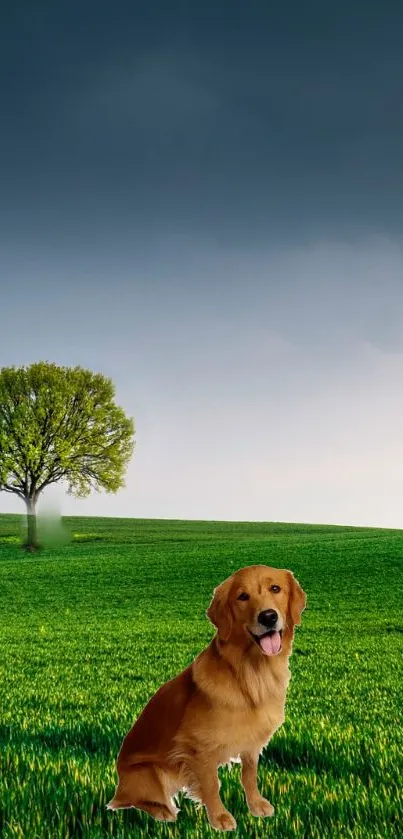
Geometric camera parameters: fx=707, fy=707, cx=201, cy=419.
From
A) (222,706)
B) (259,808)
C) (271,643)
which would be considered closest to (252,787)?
(259,808)

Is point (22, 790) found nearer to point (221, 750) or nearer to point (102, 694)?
point (221, 750)

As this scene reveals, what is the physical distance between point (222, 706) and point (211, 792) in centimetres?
43

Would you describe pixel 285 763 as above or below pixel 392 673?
above

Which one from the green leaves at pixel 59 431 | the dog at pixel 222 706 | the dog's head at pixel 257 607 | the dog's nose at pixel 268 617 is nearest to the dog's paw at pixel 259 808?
the dog at pixel 222 706

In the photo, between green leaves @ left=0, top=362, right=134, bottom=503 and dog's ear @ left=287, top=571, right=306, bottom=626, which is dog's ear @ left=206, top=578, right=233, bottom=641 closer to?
dog's ear @ left=287, top=571, right=306, bottom=626

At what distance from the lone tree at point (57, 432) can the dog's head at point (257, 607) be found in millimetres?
54643

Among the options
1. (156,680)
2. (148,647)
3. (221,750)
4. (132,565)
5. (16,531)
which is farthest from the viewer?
(16,531)

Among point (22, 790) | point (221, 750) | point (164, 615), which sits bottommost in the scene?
point (164, 615)

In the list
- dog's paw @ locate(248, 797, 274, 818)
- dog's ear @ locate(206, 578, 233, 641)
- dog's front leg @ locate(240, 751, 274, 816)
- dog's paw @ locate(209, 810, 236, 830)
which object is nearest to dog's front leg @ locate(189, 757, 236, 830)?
dog's paw @ locate(209, 810, 236, 830)

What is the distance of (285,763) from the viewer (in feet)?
22.7

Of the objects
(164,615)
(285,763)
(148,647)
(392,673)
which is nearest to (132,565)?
(164,615)

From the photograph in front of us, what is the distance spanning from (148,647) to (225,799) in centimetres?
1557

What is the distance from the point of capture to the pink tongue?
12.3 feet

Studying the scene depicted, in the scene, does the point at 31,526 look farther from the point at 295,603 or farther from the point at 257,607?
the point at 257,607
